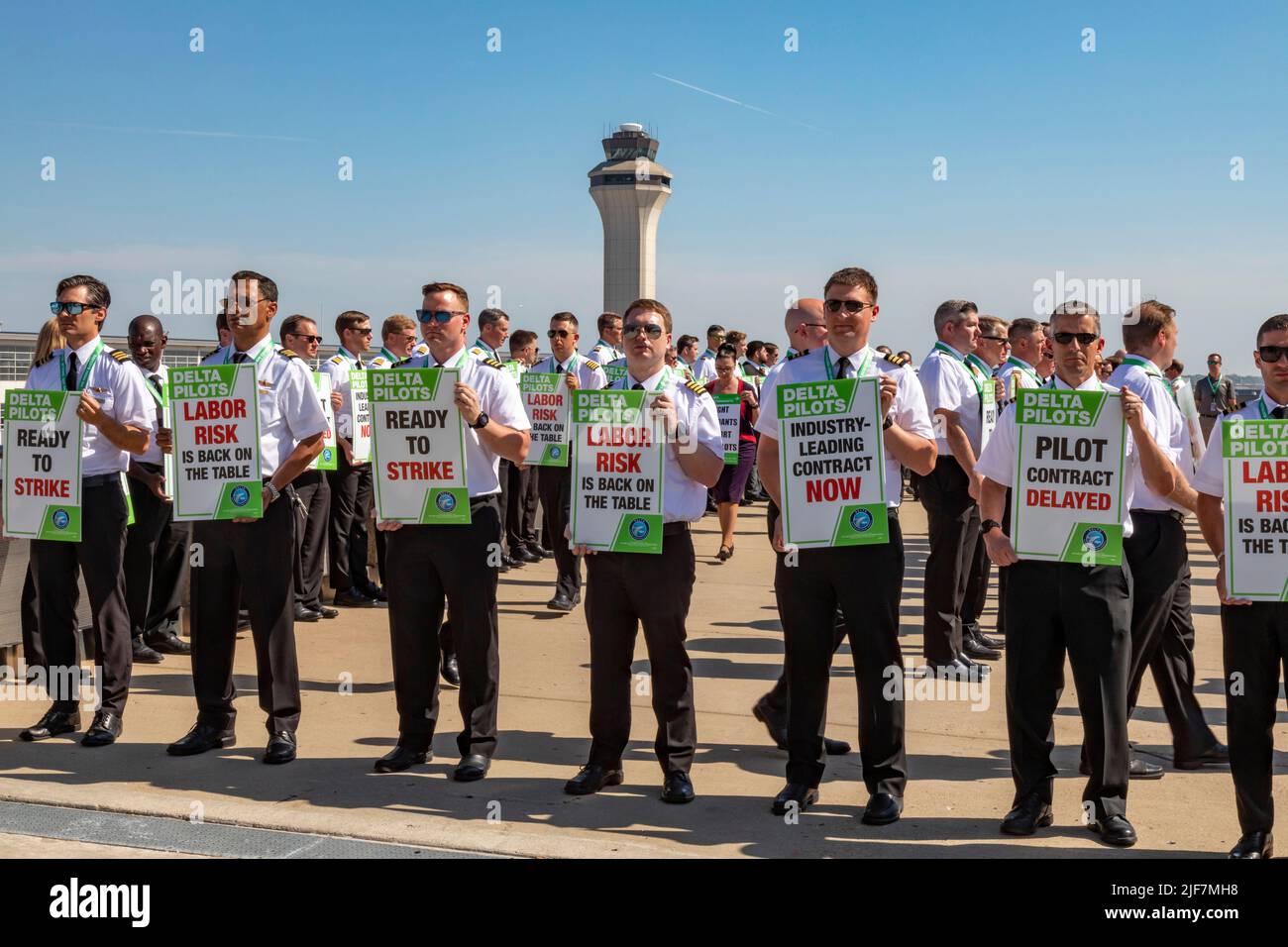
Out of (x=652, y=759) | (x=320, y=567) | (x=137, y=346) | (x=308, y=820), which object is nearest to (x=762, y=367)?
(x=320, y=567)

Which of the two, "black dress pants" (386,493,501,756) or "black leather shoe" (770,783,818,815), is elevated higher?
"black dress pants" (386,493,501,756)

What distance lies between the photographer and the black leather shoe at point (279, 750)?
21.5 ft

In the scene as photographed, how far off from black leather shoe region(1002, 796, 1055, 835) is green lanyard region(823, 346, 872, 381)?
1.98 m

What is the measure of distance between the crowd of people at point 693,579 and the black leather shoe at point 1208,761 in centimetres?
1

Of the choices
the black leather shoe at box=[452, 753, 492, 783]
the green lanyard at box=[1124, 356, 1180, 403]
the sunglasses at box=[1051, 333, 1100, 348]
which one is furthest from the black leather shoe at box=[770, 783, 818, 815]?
the green lanyard at box=[1124, 356, 1180, 403]

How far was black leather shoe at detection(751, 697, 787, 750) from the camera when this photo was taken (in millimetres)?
6977

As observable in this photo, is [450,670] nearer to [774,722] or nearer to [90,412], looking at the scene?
[774,722]

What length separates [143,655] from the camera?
8.92 m

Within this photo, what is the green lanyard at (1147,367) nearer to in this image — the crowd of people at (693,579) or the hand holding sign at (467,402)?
the crowd of people at (693,579)

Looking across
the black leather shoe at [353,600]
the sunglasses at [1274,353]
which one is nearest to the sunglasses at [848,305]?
the sunglasses at [1274,353]

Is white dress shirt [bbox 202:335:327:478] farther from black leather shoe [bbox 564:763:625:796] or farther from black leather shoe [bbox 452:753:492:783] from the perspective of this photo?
black leather shoe [bbox 564:763:625:796]
